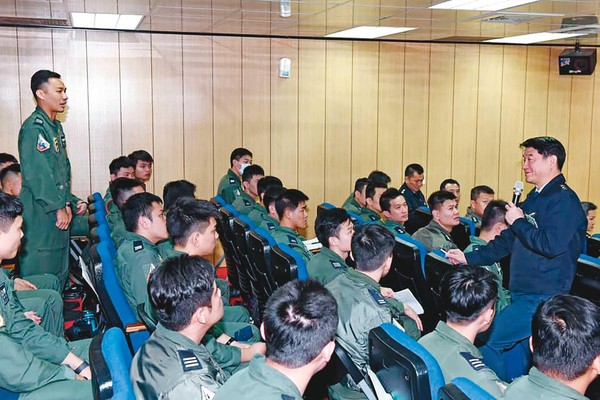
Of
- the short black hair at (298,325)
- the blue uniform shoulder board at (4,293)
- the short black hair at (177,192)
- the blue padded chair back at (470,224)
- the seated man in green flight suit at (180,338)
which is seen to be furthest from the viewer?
the blue padded chair back at (470,224)

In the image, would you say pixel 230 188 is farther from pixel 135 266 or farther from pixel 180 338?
pixel 180 338

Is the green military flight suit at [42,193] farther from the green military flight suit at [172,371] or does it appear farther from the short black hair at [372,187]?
the short black hair at [372,187]

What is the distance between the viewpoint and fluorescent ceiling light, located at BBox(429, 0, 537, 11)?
17.0 ft

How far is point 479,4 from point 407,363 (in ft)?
13.3

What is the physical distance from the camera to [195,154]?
28.0ft

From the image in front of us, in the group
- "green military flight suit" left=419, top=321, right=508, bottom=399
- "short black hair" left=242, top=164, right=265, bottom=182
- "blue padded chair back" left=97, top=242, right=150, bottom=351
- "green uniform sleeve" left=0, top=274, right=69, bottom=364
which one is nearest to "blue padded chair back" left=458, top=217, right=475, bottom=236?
"short black hair" left=242, top=164, right=265, bottom=182

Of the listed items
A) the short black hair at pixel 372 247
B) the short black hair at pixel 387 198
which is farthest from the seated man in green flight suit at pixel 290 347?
the short black hair at pixel 387 198

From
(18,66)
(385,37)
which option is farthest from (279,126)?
(18,66)

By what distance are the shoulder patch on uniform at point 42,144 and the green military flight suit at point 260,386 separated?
11.8 feet

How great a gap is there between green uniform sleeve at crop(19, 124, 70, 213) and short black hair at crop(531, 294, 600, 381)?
12.7 ft

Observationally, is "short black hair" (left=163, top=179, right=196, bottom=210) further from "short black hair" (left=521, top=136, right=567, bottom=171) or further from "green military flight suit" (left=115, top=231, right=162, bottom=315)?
"short black hair" (left=521, top=136, right=567, bottom=171)

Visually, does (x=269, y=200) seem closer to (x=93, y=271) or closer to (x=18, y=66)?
(x=93, y=271)

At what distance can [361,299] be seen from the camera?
122 inches

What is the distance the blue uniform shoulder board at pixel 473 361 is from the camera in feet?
7.94
